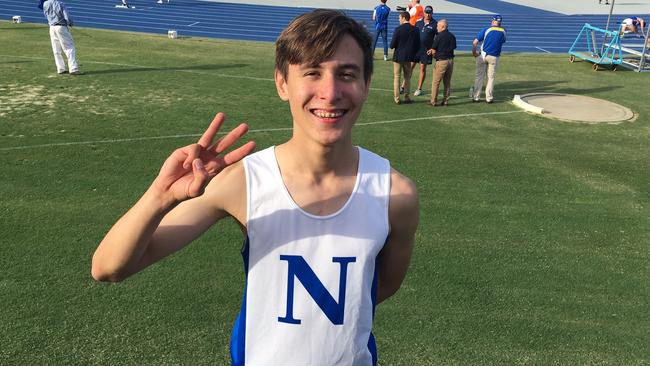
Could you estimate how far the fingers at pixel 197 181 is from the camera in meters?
1.62

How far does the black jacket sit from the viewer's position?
10773mm

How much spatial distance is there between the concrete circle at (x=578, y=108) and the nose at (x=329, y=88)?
31.7ft

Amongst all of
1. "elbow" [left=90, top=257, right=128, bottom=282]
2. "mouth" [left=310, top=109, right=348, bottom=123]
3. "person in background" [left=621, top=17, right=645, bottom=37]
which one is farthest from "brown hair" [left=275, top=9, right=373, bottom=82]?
"person in background" [left=621, top=17, right=645, bottom=37]

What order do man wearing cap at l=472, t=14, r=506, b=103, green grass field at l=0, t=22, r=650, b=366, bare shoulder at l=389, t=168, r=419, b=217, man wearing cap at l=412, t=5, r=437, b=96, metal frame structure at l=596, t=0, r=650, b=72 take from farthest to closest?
metal frame structure at l=596, t=0, r=650, b=72 → man wearing cap at l=412, t=5, r=437, b=96 → man wearing cap at l=472, t=14, r=506, b=103 → green grass field at l=0, t=22, r=650, b=366 → bare shoulder at l=389, t=168, r=419, b=217

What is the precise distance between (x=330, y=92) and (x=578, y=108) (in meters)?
10.7

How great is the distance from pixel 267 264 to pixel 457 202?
197 inches

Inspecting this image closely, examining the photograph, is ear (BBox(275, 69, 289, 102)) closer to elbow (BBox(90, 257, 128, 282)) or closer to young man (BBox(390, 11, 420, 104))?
elbow (BBox(90, 257, 128, 282))

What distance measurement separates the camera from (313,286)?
1.91 meters

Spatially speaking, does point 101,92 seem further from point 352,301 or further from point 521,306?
point 352,301

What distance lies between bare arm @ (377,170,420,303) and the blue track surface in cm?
1660

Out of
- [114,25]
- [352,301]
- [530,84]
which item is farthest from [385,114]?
[114,25]

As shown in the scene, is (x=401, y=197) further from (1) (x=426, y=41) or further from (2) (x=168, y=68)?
(2) (x=168, y=68)

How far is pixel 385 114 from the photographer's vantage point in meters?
10.1

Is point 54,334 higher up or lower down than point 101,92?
lower down
